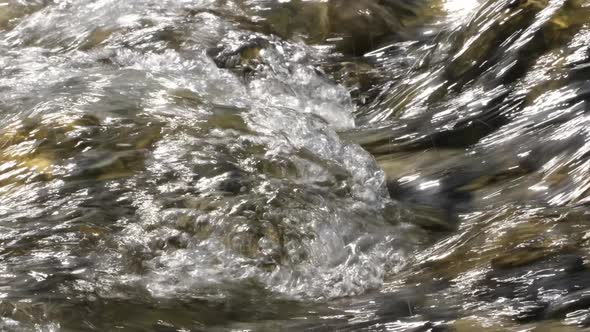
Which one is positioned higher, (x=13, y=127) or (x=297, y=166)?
(x=13, y=127)

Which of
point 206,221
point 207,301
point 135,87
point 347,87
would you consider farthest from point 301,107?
point 207,301

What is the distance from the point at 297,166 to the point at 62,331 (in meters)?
1.64

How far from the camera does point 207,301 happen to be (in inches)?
128

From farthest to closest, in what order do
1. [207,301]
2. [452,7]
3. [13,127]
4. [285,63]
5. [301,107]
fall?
[452,7], [285,63], [301,107], [13,127], [207,301]

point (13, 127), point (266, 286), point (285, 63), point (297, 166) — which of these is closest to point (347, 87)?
point (285, 63)

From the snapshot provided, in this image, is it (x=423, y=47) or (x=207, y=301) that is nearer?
(x=207, y=301)

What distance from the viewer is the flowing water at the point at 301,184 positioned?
309 cm

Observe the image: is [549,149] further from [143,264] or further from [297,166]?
[143,264]

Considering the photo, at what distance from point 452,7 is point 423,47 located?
2.48 ft

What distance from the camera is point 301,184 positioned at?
4102mm

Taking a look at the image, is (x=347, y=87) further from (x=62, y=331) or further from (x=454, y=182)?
(x=62, y=331)

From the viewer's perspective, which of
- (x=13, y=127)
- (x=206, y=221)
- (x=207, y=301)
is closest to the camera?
(x=207, y=301)

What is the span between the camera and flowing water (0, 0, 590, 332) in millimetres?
3090

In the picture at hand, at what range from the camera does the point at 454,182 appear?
166 inches
